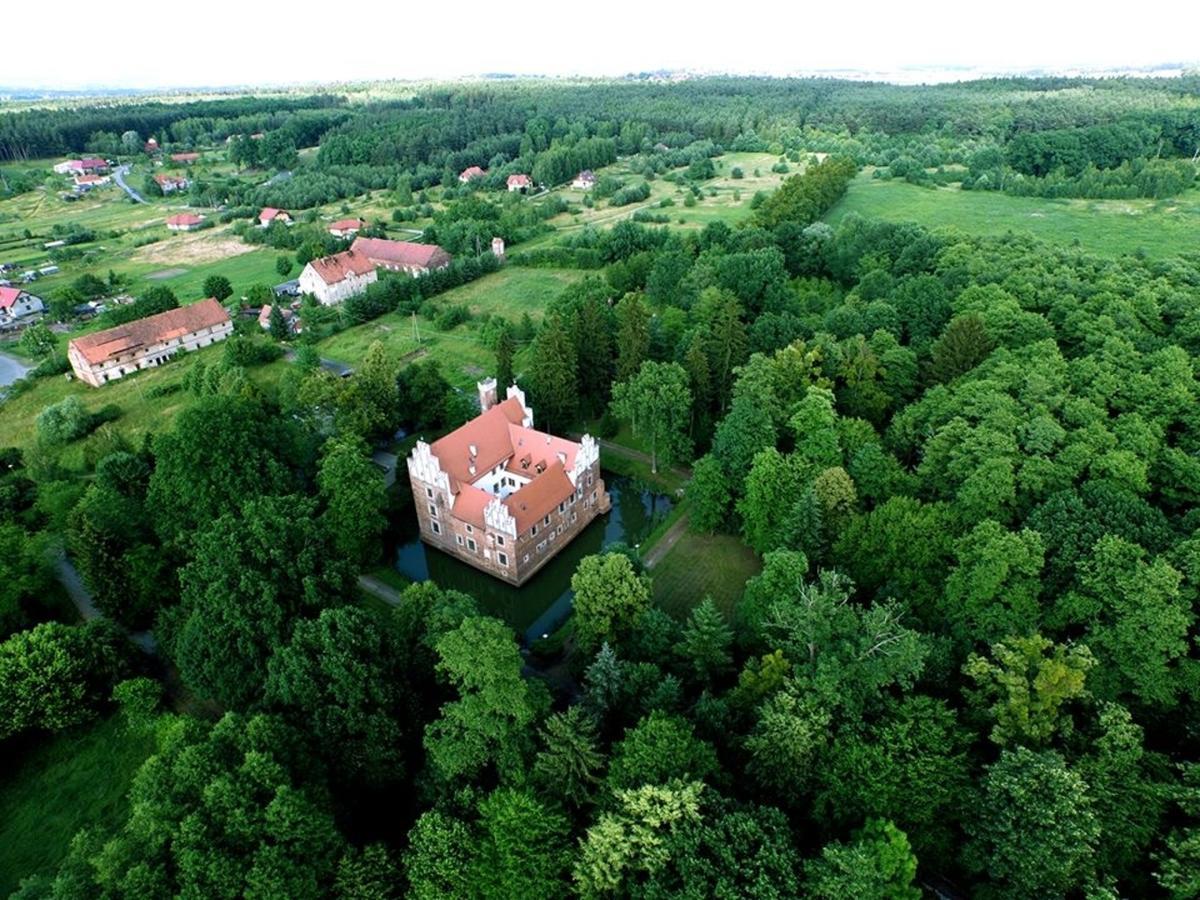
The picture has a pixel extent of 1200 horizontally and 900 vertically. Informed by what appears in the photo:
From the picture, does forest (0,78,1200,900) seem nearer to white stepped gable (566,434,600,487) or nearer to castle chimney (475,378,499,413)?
castle chimney (475,378,499,413)

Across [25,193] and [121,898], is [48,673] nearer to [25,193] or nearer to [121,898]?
[121,898]

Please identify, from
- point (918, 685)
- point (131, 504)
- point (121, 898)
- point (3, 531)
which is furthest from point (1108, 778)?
point (3, 531)

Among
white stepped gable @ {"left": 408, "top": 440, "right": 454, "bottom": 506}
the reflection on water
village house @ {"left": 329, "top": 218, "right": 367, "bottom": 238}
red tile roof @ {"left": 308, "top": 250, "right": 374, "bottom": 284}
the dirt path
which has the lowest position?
the reflection on water

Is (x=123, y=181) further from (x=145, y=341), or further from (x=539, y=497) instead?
(x=539, y=497)

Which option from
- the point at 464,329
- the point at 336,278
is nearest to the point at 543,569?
the point at 464,329

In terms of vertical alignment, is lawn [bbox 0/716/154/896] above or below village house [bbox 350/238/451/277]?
below

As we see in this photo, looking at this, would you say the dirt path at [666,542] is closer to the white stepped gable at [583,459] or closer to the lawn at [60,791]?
the white stepped gable at [583,459]

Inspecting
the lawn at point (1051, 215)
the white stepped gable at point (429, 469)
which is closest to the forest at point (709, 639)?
the white stepped gable at point (429, 469)

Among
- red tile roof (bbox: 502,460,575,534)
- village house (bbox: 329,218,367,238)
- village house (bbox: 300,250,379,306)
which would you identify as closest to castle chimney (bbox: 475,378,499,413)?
red tile roof (bbox: 502,460,575,534)
